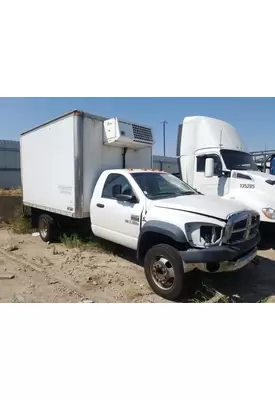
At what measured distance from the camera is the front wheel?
343 centimetres

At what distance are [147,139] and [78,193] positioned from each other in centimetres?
219

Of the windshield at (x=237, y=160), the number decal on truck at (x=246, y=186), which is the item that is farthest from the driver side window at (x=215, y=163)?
the number decal on truck at (x=246, y=186)

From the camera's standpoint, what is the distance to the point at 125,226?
4441 millimetres

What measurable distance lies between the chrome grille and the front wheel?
723 millimetres

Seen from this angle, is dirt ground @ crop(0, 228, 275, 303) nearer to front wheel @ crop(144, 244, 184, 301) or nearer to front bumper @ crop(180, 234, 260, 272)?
front wheel @ crop(144, 244, 184, 301)

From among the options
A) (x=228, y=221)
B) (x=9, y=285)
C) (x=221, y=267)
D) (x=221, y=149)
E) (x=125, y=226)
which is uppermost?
(x=221, y=149)

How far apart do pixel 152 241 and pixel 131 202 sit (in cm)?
79

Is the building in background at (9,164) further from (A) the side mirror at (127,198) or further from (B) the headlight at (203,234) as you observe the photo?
(B) the headlight at (203,234)

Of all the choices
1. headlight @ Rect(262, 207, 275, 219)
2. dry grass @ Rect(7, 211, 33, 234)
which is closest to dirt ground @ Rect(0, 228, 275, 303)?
headlight @ Rect(262, 207, 275, 219)

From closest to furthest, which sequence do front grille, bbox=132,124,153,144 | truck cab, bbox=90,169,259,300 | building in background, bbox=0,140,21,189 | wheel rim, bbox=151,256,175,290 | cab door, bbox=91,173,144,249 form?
truck cab, bbox=90,169,259,300 → wheel rim, bbox=151,256,175,290 → cab door, bbox=91,173,144,249 → front grille, bbox=132,124,153,144 → building in background, bbox=0,140,21,189

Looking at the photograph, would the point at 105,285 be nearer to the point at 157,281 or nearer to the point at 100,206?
the point at 157,281

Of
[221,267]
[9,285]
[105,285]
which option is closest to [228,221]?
[221,267]

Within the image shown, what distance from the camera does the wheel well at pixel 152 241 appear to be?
144 inches

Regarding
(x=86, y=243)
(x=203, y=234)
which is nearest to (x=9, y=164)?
(x=86, y=243)
